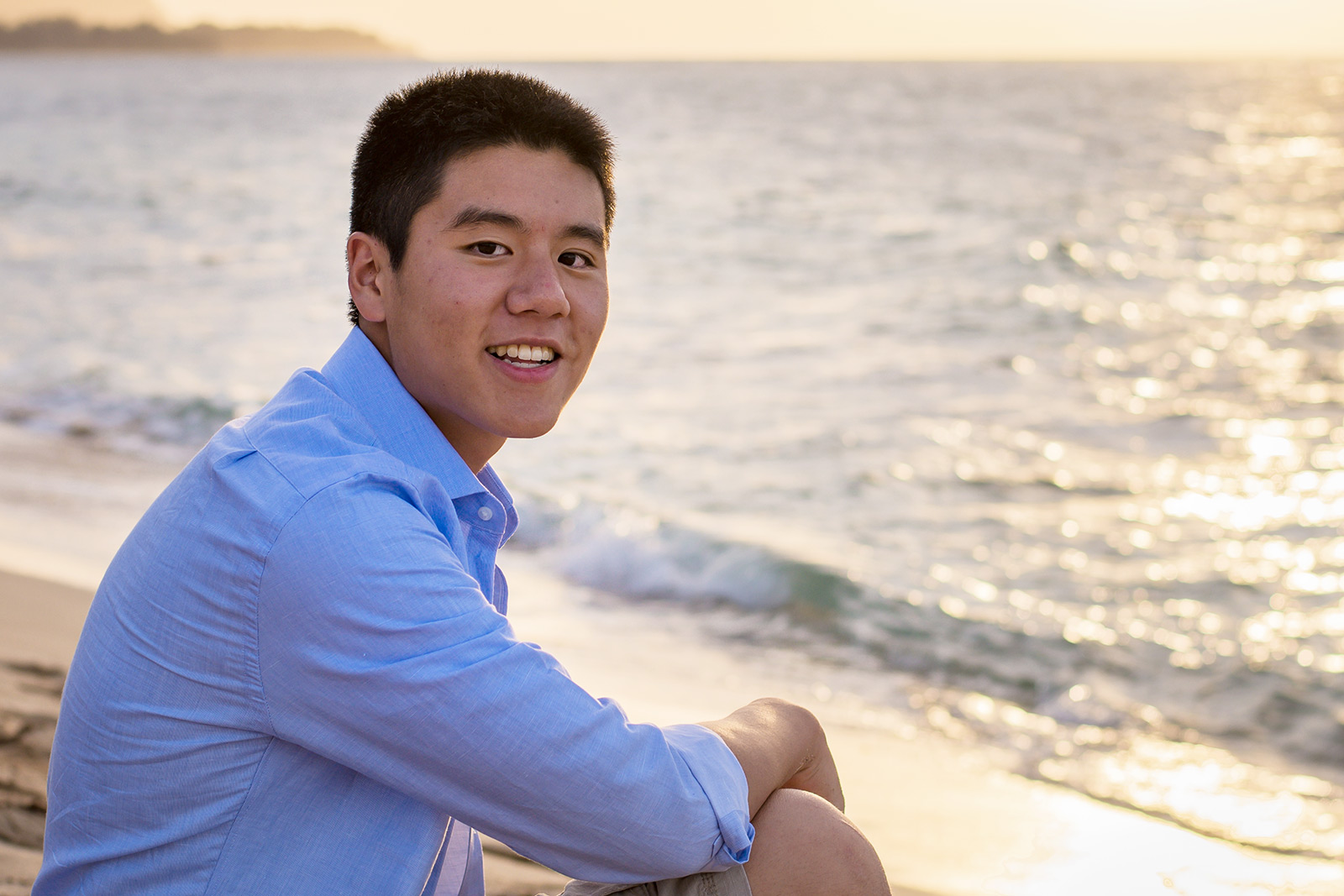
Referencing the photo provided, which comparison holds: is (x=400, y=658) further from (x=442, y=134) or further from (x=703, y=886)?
(x=442, y=134)

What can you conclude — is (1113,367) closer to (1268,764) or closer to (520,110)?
(1268,764)

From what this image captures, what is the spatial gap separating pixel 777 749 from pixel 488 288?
84cm

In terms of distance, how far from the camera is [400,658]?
4.48 ft

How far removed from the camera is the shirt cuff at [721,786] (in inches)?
63.7

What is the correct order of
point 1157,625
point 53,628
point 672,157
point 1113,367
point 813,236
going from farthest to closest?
point 672,157
point 813,236
point 1113,367
point 1157,625
point 53,628

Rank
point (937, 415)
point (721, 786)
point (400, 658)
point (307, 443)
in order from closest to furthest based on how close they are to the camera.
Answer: point (400, 658)
point (307, 443)
point (721, 786)
point (937, 415)

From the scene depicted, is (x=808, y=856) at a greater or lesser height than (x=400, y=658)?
lesser

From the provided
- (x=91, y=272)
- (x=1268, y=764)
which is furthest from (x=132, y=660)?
(x=91, y=272)

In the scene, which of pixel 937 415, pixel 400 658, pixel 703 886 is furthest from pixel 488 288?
pixel 937 415

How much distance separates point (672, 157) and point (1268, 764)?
27896mm

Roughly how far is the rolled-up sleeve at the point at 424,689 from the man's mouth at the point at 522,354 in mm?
375

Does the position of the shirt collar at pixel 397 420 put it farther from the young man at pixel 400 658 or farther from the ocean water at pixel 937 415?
the ocean water at pixel 937 415

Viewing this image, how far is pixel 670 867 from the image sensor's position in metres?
1.59

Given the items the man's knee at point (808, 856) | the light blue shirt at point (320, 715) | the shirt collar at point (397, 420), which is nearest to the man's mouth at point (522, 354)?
the shirt collar at point (397, 420)
